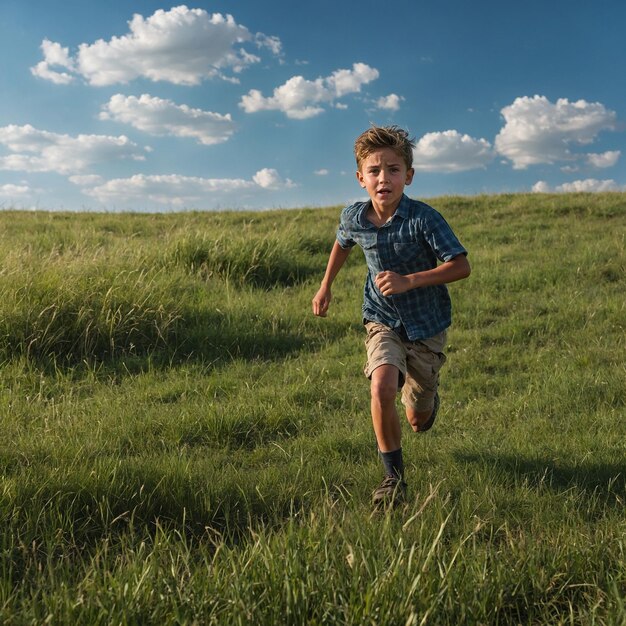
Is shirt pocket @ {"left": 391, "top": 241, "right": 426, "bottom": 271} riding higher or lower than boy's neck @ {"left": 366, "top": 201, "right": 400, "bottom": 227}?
lower

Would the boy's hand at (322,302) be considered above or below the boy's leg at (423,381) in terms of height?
above

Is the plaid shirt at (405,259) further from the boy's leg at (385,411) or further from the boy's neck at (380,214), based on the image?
the boy's leg at (385,411)

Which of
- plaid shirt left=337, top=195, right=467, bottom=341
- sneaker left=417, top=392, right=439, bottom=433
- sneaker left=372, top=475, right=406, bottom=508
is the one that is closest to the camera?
sneaker left=372, top=475, right=406, bottom=508

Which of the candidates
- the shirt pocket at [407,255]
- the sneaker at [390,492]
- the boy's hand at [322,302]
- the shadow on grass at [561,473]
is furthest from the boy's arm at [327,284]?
the shadow on grass at [561,473]

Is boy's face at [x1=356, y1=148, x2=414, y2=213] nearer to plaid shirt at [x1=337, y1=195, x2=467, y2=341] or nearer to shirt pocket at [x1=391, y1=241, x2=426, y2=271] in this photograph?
plaid shirt at [x1=337, y1=195, x2=467, y2=341]

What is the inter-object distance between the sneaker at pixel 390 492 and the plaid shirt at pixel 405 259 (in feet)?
2.90

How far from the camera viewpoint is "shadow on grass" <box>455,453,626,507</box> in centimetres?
374

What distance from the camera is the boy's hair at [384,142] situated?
156 inches

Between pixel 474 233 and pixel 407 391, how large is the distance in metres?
9.14

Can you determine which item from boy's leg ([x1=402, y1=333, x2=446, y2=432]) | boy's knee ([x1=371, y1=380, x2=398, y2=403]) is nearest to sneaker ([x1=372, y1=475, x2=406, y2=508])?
boy's knee ([x1=371, y1=380, x2=398, y2=403])

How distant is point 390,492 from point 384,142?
1.97 m

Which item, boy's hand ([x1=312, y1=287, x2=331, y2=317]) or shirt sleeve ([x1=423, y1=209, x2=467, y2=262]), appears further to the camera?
boy's hand ([x1=312, y1=287, x2=331, y2=317])

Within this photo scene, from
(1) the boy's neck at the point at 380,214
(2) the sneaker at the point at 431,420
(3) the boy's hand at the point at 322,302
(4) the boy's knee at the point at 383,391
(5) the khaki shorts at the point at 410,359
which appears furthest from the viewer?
(2) the sneaker at the point at 431,420

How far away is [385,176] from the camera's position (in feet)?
12.9
